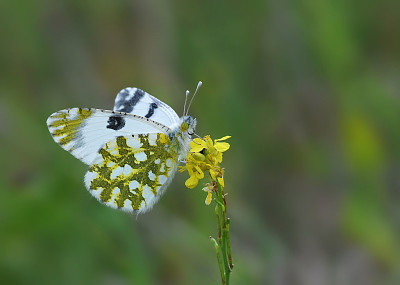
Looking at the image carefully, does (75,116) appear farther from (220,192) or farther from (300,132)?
(300,132)

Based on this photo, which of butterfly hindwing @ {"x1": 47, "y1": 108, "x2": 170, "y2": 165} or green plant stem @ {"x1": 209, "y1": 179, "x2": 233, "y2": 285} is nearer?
green plant stem @ {"x1": 209, "y1": 179, "x2": 233, "y2": 285}

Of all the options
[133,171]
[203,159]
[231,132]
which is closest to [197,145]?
[203,159]

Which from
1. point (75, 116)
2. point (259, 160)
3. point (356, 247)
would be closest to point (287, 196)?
point (259, 160)

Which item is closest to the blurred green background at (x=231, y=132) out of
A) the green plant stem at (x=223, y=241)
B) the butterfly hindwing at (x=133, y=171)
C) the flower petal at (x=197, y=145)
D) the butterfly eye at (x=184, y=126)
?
the butterfly hindwing at (x=133, y=171)

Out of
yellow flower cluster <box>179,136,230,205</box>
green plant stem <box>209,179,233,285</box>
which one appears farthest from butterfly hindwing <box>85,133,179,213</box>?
green plant stem <box>209,179,233,285</box>

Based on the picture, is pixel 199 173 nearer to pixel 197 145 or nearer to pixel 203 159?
pixel 203 159

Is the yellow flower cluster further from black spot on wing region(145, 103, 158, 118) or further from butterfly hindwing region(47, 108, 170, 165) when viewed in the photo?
black spot on wing region(145, 103, 158, 118)
